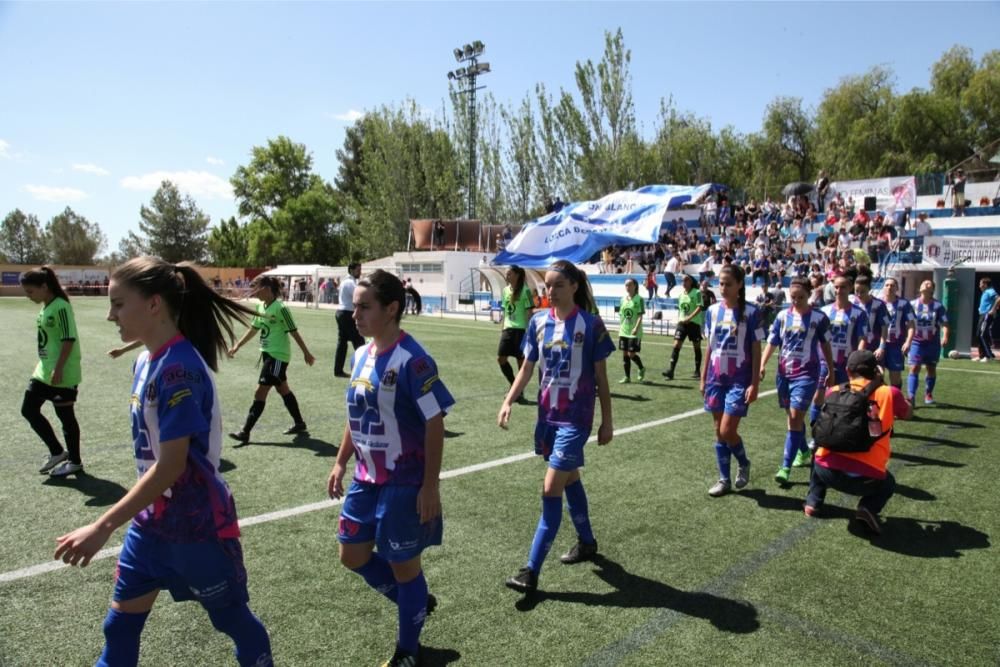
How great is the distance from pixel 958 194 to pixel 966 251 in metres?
8.54

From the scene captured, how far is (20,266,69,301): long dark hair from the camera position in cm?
596

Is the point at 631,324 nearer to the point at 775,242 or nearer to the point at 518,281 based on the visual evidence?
the point at 518,281

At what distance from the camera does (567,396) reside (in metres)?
4.25

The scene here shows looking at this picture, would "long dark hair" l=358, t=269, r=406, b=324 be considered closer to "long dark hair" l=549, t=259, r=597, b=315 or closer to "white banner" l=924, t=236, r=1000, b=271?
"long dark hair" l=549, t=259, r=597, b=315

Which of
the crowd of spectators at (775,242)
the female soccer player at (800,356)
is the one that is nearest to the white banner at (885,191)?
the crowd of spectators at (775,242)

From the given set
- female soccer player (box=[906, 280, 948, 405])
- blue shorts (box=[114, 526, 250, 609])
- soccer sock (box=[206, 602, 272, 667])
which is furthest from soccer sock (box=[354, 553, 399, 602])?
female soccer player (box=[906, 280, 948, 405])

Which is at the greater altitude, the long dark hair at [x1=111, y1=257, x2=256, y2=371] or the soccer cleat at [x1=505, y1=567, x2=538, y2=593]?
the long dark hair at [x1=111, y1=257, x2=256, y2=371]

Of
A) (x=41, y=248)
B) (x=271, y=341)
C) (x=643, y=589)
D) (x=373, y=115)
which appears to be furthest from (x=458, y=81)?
(x=41, y=248)

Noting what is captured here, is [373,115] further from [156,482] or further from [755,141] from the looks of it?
[156,482]

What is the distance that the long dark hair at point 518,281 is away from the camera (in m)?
9.59

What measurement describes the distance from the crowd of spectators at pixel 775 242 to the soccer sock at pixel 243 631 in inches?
799

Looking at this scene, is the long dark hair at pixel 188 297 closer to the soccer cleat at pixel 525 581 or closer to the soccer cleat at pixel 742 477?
the soccer cleat at pixel 525 581

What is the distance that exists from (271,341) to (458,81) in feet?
167

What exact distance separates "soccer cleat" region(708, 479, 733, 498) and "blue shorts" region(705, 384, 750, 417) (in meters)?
0.67
